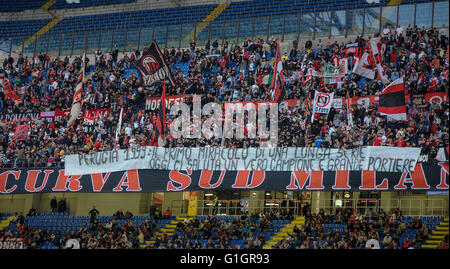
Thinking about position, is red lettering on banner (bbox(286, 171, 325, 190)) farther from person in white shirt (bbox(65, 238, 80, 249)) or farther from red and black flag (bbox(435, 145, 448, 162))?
person in white shirt (bbox(65, 238, 80, 249))

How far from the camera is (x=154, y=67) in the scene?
1326 inches

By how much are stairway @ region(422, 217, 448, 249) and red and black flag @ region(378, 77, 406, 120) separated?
4.21m

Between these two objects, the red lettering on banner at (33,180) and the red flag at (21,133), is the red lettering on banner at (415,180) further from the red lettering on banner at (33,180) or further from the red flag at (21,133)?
the red flag at (21,133)

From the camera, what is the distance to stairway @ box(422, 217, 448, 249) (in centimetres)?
2391

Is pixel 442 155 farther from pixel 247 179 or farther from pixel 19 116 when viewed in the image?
pixel 19 116

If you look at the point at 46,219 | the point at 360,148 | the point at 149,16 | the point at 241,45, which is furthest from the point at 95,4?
the point at 360,148

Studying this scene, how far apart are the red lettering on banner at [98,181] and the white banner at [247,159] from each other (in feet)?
0.71

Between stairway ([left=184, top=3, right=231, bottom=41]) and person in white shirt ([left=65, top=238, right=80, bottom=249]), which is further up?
stairway ([left=184, top=3, right=231, bottom=41])

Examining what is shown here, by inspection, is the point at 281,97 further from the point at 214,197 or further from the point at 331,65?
the point at 214,197

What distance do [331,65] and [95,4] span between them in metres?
20.3

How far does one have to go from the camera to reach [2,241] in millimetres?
29797

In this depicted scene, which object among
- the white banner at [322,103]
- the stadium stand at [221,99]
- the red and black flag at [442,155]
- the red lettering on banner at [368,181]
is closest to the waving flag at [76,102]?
the stadium stand at [221,99]

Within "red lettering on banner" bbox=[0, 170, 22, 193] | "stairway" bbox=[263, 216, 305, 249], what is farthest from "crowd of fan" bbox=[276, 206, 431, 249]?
"red lettering on banner" bbox=[0, 170, 22, 193]

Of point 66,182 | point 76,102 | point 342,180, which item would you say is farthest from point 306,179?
point 76,102
